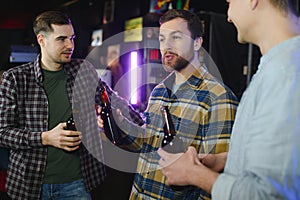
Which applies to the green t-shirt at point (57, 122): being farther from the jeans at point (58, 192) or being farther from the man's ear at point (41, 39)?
the man's ear at point (41, 39)

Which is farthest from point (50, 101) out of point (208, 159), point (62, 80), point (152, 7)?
point (152, 7)

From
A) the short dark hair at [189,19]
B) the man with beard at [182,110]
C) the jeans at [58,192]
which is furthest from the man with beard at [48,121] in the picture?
the short dark hair at [189,19]

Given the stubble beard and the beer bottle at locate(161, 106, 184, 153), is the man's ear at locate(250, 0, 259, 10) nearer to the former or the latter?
the beer bottle at locate(161, 106, 184, 153)

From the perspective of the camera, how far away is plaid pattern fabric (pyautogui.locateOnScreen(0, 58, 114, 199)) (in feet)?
6.12

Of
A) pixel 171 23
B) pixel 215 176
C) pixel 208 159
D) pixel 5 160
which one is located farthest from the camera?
pixel 5 160

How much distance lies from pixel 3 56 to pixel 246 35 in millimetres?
2135

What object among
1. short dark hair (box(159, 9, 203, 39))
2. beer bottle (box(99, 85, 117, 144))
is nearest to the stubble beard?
short dark hair (box(159, 9, 203, 39))

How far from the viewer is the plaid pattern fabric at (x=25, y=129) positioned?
A: 73.4 inches

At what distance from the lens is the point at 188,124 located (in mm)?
1546

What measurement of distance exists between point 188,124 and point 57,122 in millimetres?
852

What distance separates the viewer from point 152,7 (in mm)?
6012

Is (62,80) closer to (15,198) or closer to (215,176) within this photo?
(15,198)

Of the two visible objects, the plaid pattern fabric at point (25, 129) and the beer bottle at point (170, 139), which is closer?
the beer bottle at point (170, 139)

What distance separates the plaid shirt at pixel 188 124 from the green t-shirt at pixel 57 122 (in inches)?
17.1
